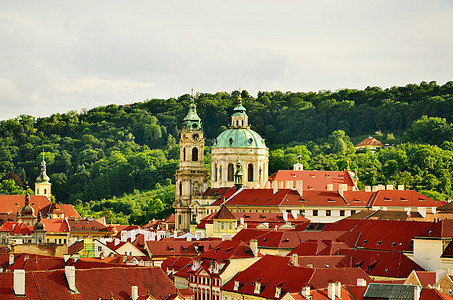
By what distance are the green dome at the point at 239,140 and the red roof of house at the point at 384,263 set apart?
6267 centimetres

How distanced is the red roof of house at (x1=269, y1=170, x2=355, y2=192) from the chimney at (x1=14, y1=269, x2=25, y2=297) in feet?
298

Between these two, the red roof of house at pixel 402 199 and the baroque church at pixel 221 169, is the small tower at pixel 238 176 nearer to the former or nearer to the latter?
the baroque church at pixel 221 169

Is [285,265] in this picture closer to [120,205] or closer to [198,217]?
[198,217]

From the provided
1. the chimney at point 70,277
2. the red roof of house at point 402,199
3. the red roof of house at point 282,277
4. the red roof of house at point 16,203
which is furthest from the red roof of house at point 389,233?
the red roof of house at point 16,203

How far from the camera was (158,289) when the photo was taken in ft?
182

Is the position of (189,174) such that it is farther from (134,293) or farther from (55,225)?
(134,293)

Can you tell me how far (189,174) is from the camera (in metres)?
144

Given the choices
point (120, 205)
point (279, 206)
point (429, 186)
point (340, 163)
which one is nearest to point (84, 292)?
point (279, 206)

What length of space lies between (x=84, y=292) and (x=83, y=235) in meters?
83.1

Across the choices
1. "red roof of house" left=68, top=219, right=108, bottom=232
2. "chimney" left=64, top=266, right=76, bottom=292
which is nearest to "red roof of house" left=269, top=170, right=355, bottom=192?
"red roof of house" left=68, top=219, right=108, bottom=232

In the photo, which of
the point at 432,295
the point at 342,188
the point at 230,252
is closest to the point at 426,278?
the point at 432,295

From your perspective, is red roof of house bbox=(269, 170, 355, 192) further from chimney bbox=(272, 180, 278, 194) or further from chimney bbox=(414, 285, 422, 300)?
chimney bbox=(414, 285, 422, 300)

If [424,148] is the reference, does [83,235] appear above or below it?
below

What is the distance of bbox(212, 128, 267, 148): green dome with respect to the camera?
143125 mm
